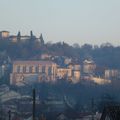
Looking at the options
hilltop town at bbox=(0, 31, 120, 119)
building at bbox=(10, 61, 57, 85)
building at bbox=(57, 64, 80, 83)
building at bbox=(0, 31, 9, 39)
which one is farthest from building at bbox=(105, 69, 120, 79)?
building at bbox=(0, 31, 9, 39)

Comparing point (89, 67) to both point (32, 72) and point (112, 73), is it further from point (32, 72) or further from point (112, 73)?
point (32, 72)

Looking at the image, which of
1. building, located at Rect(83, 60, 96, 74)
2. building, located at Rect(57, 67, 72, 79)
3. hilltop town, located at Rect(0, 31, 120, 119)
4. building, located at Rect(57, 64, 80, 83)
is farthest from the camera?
building, located at Rect(83, 60, 96, 74)

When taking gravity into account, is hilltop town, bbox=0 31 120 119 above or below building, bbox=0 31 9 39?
below

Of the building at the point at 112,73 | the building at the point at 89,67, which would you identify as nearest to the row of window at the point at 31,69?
the building at the point at 89,67

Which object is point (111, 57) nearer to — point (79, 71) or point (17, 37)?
point (79, 71)

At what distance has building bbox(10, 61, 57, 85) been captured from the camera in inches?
Result: 2874

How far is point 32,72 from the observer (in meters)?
75.8

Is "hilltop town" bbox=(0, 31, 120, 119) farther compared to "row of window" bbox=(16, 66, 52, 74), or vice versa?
"row of window" bbox=(16, 66, 52, 74)

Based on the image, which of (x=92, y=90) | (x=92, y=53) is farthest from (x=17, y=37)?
(x=92, y=90)

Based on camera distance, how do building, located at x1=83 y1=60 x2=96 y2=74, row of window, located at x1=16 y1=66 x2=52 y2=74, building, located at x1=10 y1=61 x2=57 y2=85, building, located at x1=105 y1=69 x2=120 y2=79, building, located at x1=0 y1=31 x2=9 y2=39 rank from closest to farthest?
building, located at x1=10 y1=61 x2=57 y2=85, row of window, located at x1=16 y1=66 x2=52 y2=74, building, located at x1=105 y1=69 x2=120 y2=79, building, located at x1=83 y1=60 x2=96 y2=74, building, located at x1=0 y1=31 x2=9 y2=39

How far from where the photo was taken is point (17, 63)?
78812 millimetres

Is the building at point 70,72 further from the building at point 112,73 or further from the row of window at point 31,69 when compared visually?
the building at point 112,73

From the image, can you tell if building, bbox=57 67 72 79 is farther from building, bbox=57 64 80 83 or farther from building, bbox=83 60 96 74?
building, bbox=83 60 96 74

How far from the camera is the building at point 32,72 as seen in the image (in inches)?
2874
